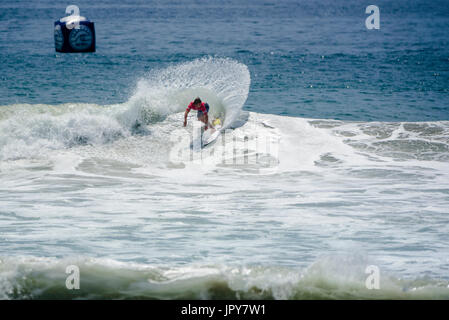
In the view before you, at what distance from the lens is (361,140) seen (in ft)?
50.3

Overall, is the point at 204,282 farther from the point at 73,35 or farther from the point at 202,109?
the point at 73,35

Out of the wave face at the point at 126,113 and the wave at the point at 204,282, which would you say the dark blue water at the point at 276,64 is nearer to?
the wave face at the point at 126,113

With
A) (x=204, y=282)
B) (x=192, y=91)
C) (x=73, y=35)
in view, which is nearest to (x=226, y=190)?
(x=204, y=282)

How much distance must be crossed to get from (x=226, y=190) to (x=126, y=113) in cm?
658

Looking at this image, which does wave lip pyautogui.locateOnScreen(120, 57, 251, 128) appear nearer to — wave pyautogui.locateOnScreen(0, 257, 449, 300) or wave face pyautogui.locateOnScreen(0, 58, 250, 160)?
wave face pyautogui.locateOnScreen(0, 58, 250, 160)

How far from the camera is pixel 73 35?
14.1 metres

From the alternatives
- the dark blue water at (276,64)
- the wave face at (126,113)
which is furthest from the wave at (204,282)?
the dark blue water at (276,64)

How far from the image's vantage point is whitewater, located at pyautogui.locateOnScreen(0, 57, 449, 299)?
592cm

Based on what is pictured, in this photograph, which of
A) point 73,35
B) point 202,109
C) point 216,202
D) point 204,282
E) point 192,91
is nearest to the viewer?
point 204,282

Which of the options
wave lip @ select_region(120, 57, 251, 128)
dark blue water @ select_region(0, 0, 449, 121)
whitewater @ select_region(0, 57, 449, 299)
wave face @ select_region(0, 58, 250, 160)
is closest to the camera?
whitewater @ select_region(0, 57, 449, 299)

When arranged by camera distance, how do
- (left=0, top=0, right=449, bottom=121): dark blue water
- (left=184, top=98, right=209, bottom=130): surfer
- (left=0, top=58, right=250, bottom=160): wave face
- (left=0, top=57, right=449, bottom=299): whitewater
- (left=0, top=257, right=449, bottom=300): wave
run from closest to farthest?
(left=0, top=257, right=449, bottom=300): wave < (left=0, top=57, right=449, bottom=299): whitewater < (left=0, top=58, right=250, bottom=160): wave face < (left=184, top=98, right=209, bottom=130): surfer < (left=0, top=0, right=449, bottom=121): dark blue water

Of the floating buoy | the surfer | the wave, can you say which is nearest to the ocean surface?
the wave

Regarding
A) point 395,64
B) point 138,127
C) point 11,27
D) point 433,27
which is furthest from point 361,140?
point 433,27

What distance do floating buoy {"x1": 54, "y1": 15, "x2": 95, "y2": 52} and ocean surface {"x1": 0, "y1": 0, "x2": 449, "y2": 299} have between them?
200 cm
